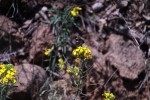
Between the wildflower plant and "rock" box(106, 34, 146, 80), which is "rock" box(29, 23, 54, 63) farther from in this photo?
"rock" box(106, 34, 146, 80)

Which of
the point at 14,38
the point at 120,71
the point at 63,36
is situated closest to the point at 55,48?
the point at 63,36

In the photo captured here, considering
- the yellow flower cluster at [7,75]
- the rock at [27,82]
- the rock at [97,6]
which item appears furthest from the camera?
the rock at [97,6]

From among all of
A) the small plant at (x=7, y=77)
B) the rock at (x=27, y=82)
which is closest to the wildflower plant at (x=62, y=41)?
the rock at (x=27, y=82)

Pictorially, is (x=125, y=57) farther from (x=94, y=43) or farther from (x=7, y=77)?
(x=7, y=77)

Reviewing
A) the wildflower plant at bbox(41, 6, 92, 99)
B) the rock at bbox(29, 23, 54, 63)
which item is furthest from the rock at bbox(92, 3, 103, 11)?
the rock at bbox(29, 23, 54, 63)

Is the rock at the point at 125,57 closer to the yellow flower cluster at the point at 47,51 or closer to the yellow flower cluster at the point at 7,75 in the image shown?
the yellow flower cluster at the point at 47,51

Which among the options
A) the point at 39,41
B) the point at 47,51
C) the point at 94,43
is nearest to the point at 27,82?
the point at 47,51

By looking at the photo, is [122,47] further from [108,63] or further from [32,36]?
[32,36]
